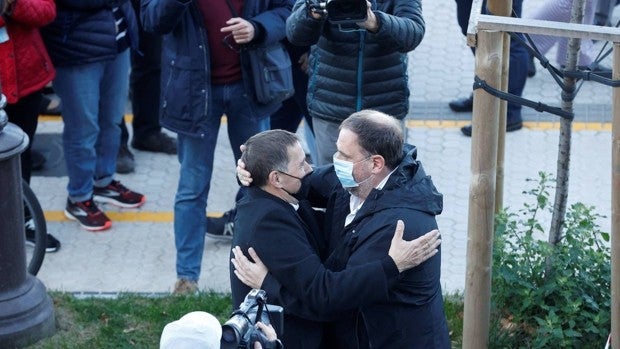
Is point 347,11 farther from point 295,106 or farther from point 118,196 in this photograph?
point 118,196

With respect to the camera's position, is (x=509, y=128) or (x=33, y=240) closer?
(x=33, y=240)

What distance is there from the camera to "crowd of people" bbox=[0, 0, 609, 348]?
4078 mm

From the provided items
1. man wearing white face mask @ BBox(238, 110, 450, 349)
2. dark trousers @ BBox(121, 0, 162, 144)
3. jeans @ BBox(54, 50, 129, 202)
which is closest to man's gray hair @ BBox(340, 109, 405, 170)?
man wearing white face mask @ BBox(238, 110, 450, 349)

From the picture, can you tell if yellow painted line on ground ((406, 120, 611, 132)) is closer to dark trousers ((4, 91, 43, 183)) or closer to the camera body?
dark trousers ((4, 91, 43, 183))

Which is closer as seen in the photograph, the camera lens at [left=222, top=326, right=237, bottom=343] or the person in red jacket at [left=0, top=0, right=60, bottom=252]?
the camera lens at [left=222, top=326, right=237, bottom=343]

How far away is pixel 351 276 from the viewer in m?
3.96

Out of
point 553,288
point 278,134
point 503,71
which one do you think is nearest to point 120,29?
point 503,71

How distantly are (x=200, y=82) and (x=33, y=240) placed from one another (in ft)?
5.19

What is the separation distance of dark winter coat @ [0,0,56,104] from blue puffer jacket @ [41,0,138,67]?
140mm

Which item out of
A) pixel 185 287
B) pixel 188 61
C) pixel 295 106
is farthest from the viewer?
pixel 295 106

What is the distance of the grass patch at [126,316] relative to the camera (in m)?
5.75

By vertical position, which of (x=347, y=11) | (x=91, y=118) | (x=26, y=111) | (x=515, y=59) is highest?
(x=347, y=11)

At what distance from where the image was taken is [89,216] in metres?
7.09

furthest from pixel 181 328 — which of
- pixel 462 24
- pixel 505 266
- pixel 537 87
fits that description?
pixel 537 87
